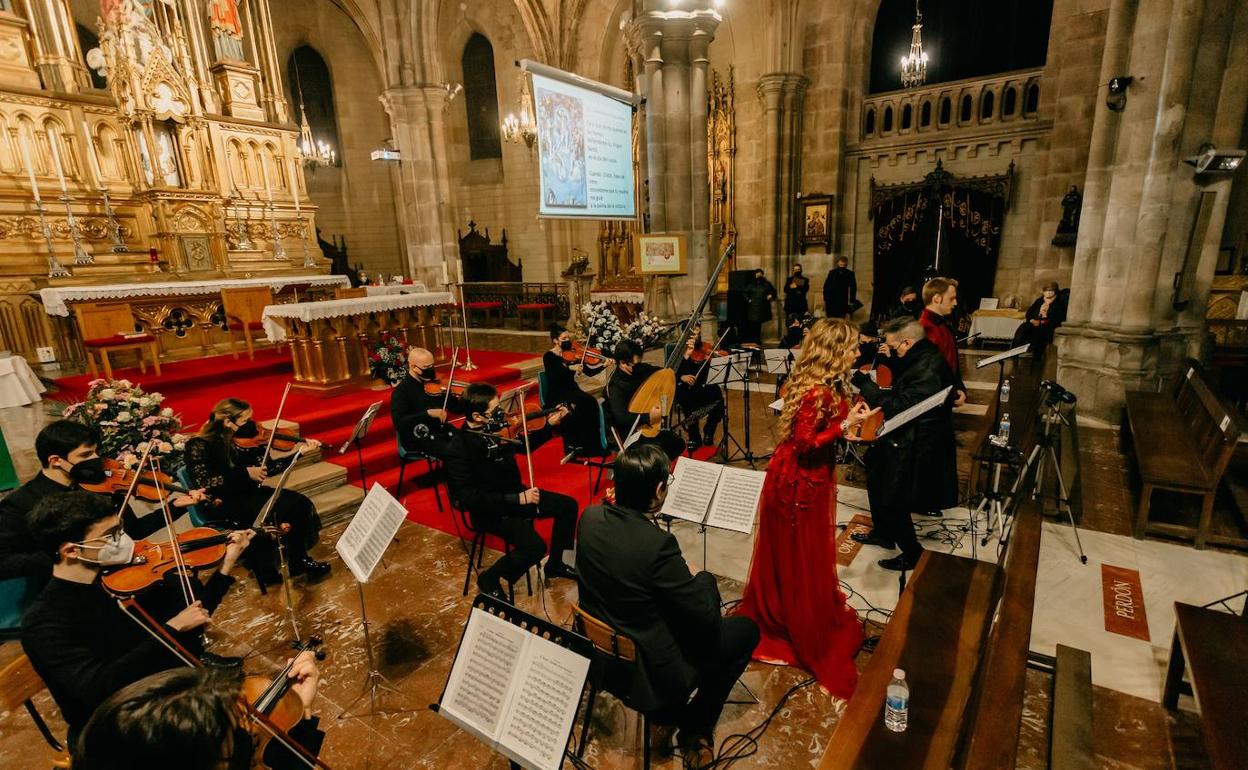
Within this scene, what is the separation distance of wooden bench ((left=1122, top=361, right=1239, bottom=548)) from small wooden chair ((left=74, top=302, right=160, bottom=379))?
1060cm

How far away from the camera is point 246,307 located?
8797mm

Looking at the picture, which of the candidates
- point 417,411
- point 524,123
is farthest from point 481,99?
point 417,411

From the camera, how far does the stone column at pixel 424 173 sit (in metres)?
12.2

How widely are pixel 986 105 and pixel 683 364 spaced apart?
9.70 m

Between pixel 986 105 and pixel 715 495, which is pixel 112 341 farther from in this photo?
pixel 986 105

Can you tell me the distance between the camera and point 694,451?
21.6ft

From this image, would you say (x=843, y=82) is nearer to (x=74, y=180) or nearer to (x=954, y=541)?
(x=954, y=541)

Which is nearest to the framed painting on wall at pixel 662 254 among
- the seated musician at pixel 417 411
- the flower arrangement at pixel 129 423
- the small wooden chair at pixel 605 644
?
the seated musician at pixel 417 411

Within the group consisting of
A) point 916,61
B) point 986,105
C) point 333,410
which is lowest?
point 333,410

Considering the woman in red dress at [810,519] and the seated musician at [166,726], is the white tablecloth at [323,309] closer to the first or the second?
the woman in red dress at [810,519]

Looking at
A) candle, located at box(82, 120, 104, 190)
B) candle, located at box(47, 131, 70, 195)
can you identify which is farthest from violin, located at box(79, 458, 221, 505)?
candle, located at box(82, 120, 104, 190)

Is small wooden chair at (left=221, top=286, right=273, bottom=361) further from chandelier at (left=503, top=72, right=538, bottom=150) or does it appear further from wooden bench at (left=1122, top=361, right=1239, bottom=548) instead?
wooden bench at (left=1122, top=361, right=1239, bottom=548)

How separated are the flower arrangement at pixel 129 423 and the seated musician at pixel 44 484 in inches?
39.1

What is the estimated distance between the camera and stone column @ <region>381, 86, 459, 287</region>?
1220cm
